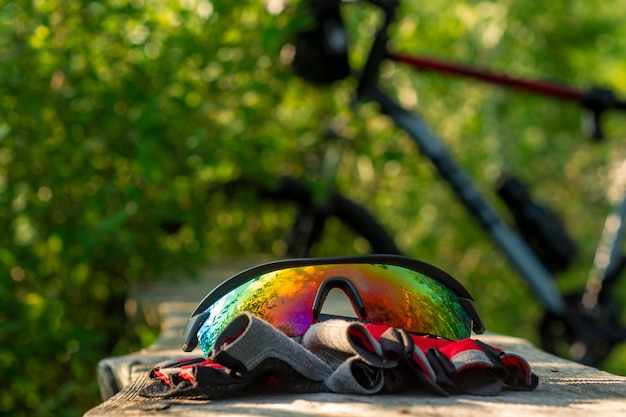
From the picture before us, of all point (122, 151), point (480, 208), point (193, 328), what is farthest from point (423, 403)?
point (480, 208)

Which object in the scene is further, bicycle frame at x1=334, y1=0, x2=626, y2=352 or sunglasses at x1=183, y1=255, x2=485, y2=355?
bicycle frame at x1=334, y1=0, x2=626, y2=352

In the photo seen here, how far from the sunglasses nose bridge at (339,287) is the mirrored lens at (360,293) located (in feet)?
0.03

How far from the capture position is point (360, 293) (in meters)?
1.64

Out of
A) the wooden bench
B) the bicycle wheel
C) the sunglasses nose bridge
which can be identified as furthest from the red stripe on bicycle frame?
the sunglasses nose bridge

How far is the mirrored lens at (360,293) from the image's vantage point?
1.62 m

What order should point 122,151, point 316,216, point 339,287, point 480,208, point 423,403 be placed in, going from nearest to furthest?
point 423,403 < point 339,287 < point 122,151 < point 480,208 < point 316,216

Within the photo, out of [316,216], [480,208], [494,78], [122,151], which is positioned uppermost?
[494,78]

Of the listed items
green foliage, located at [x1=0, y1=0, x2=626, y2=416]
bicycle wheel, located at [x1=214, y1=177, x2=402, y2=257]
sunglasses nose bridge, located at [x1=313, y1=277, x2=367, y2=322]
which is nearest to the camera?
sunglasses nose bridge, located at [x1=313, y1=277, x2=367, y2=322]

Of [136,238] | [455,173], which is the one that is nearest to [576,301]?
[455,173]

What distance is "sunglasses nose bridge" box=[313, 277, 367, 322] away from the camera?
5.28 feet

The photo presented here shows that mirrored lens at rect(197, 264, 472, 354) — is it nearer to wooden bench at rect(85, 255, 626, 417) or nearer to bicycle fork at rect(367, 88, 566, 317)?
wooden bench at rect(85, 255, 626, 417)

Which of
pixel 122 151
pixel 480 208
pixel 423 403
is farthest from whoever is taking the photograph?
pixel 480 208

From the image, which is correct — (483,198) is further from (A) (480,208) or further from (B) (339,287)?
(B) (339,287)

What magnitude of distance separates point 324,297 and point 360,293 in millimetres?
64
